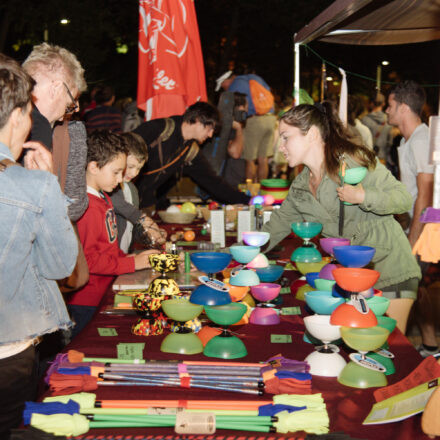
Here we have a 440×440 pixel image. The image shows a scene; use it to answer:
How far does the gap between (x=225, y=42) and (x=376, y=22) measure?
12.1 meters

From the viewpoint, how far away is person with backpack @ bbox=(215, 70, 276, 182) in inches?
302

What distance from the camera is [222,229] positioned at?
3246 millimetres

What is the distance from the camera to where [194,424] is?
47.7 inches

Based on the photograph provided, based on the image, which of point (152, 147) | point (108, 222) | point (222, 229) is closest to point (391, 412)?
point (108, 222)

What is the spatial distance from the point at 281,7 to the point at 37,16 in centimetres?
565

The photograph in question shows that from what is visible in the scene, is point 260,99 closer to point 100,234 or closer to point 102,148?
point 102,148

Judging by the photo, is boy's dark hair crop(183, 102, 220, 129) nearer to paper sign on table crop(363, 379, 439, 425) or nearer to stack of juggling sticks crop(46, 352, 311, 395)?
stack of juggling sticks crop(46, 352, 311, 395)

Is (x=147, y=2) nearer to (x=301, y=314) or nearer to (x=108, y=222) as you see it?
(x=108, y=222)

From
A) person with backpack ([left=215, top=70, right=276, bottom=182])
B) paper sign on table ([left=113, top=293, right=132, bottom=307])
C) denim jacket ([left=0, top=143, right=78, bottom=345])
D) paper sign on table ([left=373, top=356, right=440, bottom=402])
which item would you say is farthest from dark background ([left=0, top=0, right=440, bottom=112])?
paper sign on table ([left=373, top=356, right=440, bottom=402])

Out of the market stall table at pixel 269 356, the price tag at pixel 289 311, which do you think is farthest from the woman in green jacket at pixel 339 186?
the price tag at pixel 289 311

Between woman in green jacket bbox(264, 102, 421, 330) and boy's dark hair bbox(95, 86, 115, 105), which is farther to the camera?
boy's dark hair bbox(95, 86, 115, 105)

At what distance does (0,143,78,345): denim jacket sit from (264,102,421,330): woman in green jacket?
132 cm

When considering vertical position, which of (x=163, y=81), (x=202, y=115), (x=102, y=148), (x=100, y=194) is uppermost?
(x=163, y=81)

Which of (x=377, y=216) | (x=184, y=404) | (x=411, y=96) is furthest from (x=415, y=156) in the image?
(x=184, y=404)
